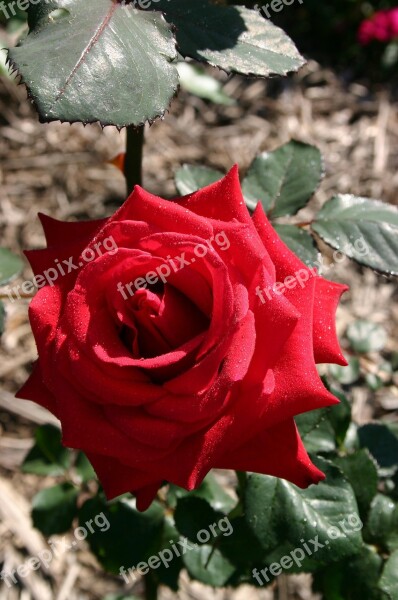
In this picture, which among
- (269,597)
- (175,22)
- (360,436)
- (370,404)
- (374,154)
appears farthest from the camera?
(374,154)

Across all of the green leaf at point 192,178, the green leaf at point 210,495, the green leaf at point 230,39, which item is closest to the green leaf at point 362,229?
the green leaf at point 192,178

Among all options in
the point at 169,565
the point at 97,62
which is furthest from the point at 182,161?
the point at 97,62

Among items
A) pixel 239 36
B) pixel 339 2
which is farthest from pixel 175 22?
pixel 339 2

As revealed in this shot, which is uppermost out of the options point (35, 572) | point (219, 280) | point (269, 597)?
point (219, 280)

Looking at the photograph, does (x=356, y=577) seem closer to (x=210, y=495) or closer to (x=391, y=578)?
(x=391, y=578)

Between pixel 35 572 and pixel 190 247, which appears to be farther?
pixel 35 572

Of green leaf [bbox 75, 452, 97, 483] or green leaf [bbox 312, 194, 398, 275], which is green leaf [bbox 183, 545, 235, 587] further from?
green leaf [bbox 312, 194, 398, 275]

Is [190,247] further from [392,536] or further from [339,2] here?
[339,2]

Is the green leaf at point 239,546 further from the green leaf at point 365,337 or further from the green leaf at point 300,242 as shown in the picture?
the green leaf at point 365,337
